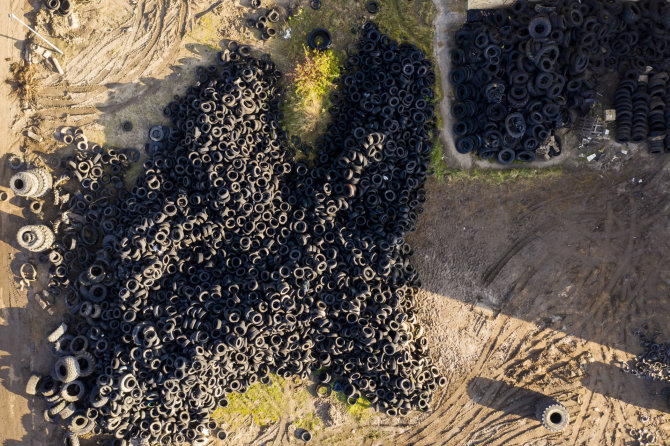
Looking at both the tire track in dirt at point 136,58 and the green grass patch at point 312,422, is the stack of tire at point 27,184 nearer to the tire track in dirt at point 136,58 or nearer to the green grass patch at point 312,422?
the tire track in dirt at point 136,58

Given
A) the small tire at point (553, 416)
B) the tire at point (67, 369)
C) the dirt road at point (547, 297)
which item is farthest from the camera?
the dirt road at point (547, 297)

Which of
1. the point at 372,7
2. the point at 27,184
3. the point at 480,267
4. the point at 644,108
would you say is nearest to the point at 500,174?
the point at 480,267

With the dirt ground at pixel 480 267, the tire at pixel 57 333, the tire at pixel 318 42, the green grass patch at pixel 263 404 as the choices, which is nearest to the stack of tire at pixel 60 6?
the dirt ground at pixel 480 267

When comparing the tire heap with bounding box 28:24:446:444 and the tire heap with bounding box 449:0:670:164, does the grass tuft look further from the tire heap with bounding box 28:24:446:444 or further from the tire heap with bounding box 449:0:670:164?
the tire heap with bounding box 449:0:670:164

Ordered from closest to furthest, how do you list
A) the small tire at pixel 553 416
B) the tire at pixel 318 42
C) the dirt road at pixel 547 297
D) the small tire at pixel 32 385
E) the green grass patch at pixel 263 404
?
the small tire at pixel 553 416
the small tire at pixel 32 385
the green grass patch at pixel 263 404
the dirt road at pixel 547 297
the tire at pixel 318 42

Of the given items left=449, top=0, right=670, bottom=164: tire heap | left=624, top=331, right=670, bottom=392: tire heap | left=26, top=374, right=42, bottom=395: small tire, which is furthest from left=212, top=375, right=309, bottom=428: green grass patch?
left=624, top=331, right=670, bottom=392: tire heap

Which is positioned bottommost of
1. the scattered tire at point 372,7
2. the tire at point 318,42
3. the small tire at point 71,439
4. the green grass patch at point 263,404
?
the green grass patch at point 263,404

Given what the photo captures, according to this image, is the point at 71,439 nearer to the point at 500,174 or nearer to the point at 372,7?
the point at 500,174
